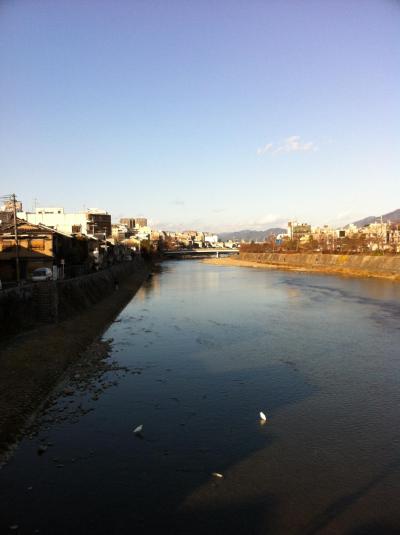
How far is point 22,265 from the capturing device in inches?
1345

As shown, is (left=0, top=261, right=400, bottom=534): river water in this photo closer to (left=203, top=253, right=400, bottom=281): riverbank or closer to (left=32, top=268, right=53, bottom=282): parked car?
(left=32, top=268, right=53, bottom=282): parked car

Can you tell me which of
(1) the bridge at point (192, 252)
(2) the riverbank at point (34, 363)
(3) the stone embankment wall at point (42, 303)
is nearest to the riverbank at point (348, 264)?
(3) the stone embankment wall at point (42, 303)

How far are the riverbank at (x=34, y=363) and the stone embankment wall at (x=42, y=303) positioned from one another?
56 centimetres

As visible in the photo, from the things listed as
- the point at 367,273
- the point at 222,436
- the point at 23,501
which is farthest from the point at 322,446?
the point at 367,273

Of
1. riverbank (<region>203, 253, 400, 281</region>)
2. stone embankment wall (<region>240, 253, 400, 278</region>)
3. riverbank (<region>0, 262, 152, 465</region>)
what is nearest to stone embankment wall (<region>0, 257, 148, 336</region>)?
riverbank (<region>0, 262, 152, 465</region>)

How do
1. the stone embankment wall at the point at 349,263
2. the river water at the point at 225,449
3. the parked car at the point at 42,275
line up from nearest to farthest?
1. the river water at the point at 225,449
2. the parked car at the point at 42,275
3. the stone embankment wall at the point at 349,263

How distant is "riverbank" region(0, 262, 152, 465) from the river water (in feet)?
2.92

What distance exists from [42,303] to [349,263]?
215 feet

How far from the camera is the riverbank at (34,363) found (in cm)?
1141

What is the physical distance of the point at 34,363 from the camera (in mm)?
15531

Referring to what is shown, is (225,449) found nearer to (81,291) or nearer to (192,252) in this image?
(81,291)

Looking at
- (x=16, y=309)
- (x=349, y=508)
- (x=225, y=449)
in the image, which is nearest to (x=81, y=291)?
(x=16, y=309)

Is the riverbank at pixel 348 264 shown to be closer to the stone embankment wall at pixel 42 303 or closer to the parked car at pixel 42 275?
the stone embankment wall at pixel 42 303

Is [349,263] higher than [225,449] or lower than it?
higher
